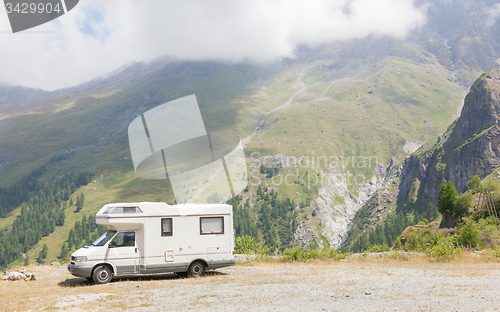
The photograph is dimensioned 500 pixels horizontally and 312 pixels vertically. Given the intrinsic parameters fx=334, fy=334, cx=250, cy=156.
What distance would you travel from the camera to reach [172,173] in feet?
48.4

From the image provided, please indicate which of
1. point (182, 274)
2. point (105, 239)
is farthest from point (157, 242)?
point (182, 274)

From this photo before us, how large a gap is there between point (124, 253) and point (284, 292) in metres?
9.47

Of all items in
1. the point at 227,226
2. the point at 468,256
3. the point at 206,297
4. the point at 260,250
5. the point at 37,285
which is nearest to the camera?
the point at 206,297

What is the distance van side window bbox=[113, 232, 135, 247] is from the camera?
19.0m

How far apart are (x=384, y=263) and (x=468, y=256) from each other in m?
6.03

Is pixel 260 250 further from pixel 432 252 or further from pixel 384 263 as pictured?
pixel 432 252

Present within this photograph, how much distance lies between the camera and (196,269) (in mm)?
20344

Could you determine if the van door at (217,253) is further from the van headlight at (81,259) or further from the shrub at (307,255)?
the shrub at (307,255)

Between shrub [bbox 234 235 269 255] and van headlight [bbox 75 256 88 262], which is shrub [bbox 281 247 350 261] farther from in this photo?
van headlight [bbox 75 256 88 262]

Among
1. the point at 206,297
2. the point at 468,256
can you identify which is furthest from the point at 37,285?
the point at 468,256

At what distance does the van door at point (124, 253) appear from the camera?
1862cm

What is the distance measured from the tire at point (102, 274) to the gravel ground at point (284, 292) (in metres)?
0.56

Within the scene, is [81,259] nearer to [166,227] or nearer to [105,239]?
[105,239]

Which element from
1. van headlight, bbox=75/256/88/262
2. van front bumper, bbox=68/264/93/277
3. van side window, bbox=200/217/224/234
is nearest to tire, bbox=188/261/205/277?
van side window, bbox=200/217/224/234
